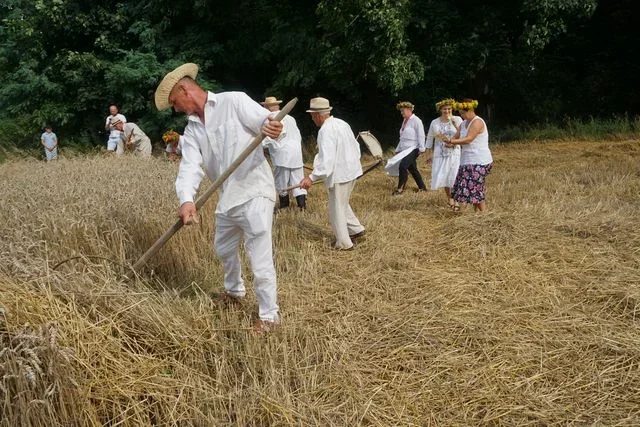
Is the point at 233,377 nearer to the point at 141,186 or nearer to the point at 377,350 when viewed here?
the point at 377,350

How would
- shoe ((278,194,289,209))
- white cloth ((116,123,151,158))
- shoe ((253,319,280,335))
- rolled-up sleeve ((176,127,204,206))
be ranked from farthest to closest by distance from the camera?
1. white cloth ((116,123,151,158))
2. shoe ((278,194,289,209))
3. rolled-up sleeve ((176,127,204,206))
4. shoe ((253,319,280,335))

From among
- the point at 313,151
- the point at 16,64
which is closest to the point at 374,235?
the point at 313,151

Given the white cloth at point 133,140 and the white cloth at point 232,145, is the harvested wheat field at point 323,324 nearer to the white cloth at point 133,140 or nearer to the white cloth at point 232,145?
the white cloth at point 232,145

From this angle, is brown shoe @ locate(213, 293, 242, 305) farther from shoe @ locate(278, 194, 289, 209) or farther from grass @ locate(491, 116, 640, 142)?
grass @ locate(491, 116, 640, 142)

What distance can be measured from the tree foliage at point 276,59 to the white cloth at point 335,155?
760 centimetres

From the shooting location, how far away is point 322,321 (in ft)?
11.9

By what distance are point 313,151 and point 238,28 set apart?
4.61 meters

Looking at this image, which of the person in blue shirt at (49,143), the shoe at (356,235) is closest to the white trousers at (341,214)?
the shoe at (356,235)

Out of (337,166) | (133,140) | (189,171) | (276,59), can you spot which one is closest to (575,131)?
(276,59)

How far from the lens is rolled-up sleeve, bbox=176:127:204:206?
339 centimetres

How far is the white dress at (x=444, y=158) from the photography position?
730 cm

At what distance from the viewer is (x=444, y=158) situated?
7.46m

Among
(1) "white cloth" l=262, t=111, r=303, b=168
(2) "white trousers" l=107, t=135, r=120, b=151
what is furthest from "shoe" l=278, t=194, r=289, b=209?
(2) "white trousers" l=107, t=135, r=120, b=151

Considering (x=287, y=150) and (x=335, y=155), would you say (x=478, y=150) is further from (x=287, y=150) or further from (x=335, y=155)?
(x=287, y=150)
